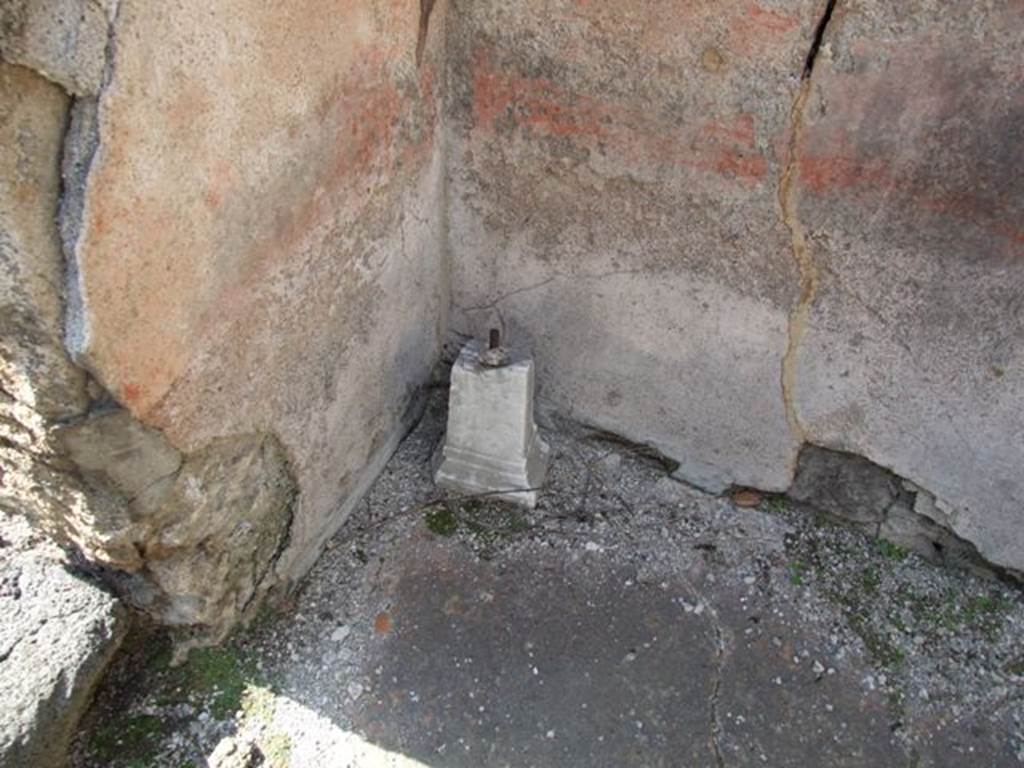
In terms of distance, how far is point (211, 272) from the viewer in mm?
2016

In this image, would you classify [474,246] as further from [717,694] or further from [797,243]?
[717,694]

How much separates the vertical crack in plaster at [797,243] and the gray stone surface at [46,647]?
6.49ft

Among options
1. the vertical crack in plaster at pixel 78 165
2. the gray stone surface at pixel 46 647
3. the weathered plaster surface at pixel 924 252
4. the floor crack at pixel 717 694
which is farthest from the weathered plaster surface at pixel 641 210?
the gray stone surface at pixel 46 647

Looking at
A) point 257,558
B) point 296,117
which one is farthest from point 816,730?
point 296,117

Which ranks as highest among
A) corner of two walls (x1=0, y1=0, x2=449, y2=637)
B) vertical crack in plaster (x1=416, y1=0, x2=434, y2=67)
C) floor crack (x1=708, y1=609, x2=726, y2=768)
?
vertical crack in plaster (x1=416, y1=0, x2=434, y2=67)

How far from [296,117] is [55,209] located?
662 millimetres

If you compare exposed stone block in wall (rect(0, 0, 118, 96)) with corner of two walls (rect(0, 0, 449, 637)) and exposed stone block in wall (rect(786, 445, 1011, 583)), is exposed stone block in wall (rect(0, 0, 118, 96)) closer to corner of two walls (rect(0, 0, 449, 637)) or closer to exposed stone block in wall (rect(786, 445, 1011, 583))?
corner of two walls (rect(0, 0, 449, 637))

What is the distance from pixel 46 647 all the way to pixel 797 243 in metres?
2.20

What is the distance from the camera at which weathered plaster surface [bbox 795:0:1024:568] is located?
216 centimetres

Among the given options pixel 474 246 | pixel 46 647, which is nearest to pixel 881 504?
pixel 474 246

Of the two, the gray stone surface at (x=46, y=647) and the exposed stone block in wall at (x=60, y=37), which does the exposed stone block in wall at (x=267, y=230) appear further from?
the gray stone surface at (x=46, y=647)

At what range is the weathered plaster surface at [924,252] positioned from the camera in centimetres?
216

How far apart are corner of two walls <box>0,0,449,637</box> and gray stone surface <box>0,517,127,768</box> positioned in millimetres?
106

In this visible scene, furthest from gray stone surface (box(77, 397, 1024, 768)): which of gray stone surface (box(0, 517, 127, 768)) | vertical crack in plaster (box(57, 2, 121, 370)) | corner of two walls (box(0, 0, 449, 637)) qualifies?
vertical crack in plaster (box(57, 2, 121, 370))
